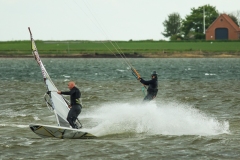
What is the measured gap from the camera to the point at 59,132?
22141 mm

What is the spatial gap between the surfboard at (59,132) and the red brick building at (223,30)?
127 m

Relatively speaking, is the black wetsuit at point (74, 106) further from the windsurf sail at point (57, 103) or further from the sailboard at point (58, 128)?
the windsurf sail at point (57, 103)

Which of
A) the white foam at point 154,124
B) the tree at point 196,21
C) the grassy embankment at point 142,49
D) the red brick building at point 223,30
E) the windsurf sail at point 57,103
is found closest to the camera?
the windsurf sail at point 57,103

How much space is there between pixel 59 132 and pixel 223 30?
12955 cm

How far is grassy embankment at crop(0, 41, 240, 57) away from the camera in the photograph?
131m

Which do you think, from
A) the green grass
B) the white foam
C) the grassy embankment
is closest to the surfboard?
the white foam

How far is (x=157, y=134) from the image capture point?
76.5ft

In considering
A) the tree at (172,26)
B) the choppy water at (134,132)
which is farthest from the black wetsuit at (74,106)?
the tree at (172,26)

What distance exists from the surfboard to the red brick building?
127 metres

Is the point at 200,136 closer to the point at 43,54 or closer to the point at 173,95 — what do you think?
the point at 173,95

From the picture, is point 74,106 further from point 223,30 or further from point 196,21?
point 196,21

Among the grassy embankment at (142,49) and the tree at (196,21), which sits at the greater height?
the tree at (196,21)

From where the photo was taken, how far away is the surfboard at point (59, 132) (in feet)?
72.2

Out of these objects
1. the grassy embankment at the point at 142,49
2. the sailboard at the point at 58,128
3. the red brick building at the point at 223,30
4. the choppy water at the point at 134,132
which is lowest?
the choppy water at the point at 134,132
